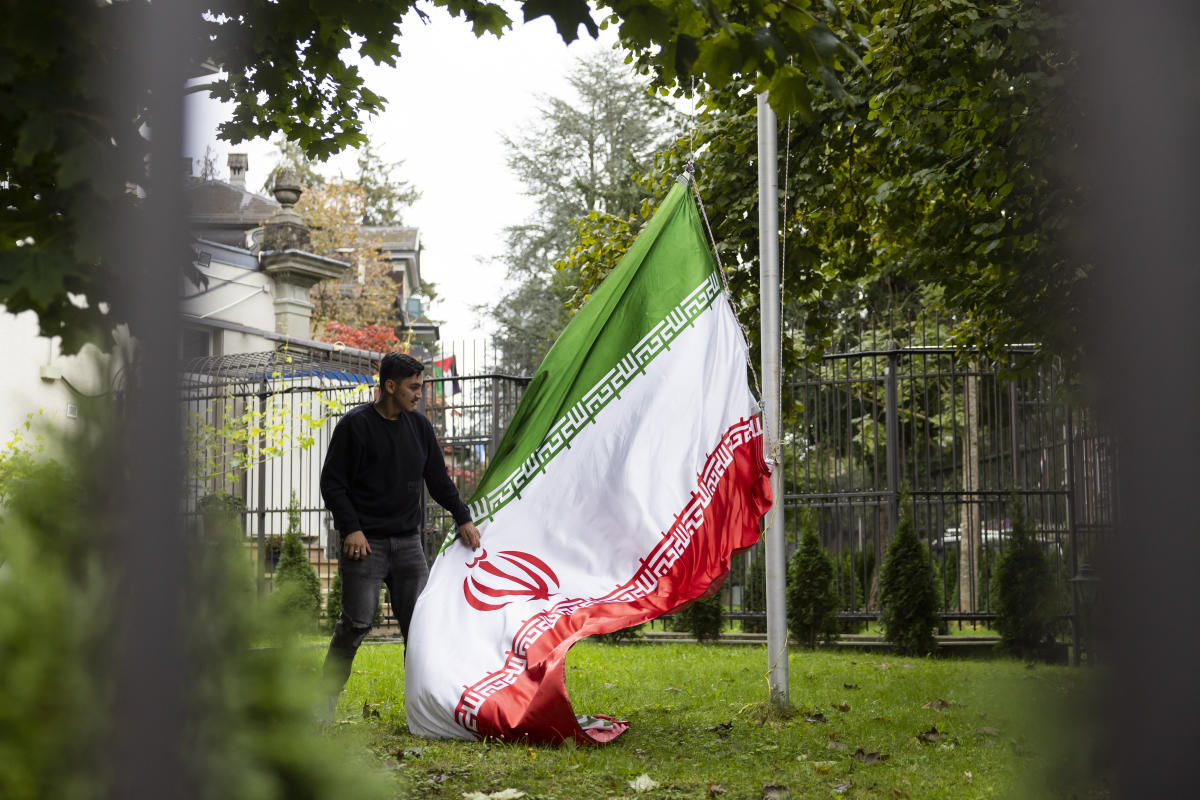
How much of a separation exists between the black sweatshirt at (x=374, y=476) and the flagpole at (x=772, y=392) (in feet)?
6.30

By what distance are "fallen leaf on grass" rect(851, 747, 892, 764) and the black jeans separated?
2571 millimetres

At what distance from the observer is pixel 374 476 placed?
6160 millimetres

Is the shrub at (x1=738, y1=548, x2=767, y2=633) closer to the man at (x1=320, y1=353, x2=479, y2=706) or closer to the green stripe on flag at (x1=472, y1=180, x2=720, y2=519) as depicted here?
the green stripe on flag at (x1=472, y1=180, x2=720, y2=519)

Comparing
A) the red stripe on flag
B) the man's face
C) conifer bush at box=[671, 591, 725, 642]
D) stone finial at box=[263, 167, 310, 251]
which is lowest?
conifer bush at box=[671, 591, 725, 642]

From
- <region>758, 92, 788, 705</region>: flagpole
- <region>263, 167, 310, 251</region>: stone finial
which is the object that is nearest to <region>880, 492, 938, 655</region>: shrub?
<region>758, 92, 788, 705</region>: flagpole

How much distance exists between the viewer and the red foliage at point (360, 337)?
29.0 metres

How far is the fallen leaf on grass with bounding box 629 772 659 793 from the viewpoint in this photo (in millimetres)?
4777

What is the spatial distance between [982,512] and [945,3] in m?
7.15

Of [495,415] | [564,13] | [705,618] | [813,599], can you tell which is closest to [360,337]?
[495,415]

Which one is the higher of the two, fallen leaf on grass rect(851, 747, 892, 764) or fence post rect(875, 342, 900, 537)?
fence post rect(875, 342, 900, 537)

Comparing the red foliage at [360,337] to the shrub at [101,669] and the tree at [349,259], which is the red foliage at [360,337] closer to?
the tree at [349,259]

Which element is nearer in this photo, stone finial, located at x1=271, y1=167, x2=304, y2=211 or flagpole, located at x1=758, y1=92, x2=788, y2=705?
flagpole, located at x1=758, y1=92, x2=788, y2=705

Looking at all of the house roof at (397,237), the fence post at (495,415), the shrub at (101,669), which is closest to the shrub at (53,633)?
the shrub at (101,669)

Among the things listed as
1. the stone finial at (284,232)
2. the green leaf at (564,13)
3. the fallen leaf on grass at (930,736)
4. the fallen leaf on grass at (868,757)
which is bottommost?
the fallen leaf on grass at (930,736)
